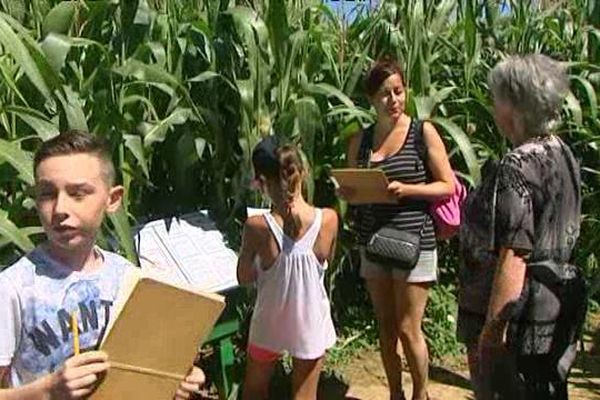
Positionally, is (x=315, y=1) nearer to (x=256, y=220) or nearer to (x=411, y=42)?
(x=411, y=42)

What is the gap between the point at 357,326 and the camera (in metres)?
5.25

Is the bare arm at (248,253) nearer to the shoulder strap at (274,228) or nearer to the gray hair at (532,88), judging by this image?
the shoulder strap at (274,228)

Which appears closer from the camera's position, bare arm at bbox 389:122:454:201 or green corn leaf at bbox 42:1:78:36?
green corn leaf at bbox 42:1:78:36

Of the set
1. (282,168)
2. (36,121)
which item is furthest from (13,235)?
(282,168)

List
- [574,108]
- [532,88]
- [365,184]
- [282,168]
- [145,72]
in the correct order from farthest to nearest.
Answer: [574,108], [365,184], [145,72], [282,168], [532,88]

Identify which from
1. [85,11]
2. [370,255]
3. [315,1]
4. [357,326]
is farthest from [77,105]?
[357,326]

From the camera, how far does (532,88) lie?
2.77 meters

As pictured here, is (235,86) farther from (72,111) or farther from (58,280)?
(58,280)

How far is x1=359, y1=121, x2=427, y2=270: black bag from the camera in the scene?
3.94 m

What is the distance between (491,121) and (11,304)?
3.76 meters

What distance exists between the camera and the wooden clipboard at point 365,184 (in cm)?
371

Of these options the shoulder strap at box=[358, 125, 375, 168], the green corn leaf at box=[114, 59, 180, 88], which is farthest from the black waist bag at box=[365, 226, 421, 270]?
the green corn leaf at box=[114, 59, 180, 88]

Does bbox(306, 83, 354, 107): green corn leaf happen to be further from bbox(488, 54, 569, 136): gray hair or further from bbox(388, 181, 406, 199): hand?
bbox(488, 54, 569, 136): gray hair

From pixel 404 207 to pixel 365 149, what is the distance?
10.1 inches
